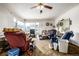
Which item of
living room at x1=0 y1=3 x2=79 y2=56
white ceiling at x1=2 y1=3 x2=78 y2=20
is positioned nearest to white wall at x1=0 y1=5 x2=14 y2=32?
living room at x1=0 y1=3 x2=79 y2=56

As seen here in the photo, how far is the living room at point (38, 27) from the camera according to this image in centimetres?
248

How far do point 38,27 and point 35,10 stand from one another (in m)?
0.33

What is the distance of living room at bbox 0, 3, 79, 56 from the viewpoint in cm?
248

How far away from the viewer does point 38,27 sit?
8.38ft

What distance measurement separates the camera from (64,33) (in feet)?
8.28

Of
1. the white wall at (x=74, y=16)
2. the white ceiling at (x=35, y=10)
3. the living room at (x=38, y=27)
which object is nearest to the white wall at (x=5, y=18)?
the living room at (x=38, y=27)

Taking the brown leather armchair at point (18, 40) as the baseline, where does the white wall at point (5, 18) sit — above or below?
above

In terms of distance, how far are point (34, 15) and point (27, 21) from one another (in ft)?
0.59

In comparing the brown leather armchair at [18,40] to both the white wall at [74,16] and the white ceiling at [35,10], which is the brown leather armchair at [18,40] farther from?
the white wall at [74,16]

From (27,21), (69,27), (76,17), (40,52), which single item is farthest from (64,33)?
(27,21)

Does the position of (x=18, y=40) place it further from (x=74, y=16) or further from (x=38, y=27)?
(x=74, y=16)

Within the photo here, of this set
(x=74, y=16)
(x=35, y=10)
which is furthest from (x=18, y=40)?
(x=74, y=16)

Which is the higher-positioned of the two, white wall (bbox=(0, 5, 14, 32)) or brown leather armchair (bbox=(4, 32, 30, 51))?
white wall (bbox=(0, 5, 14, 32))

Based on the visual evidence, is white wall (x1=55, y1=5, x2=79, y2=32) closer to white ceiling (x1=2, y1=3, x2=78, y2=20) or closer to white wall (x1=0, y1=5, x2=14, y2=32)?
white ceiling (x1=2, y1=3, x2=78, y2=20)
